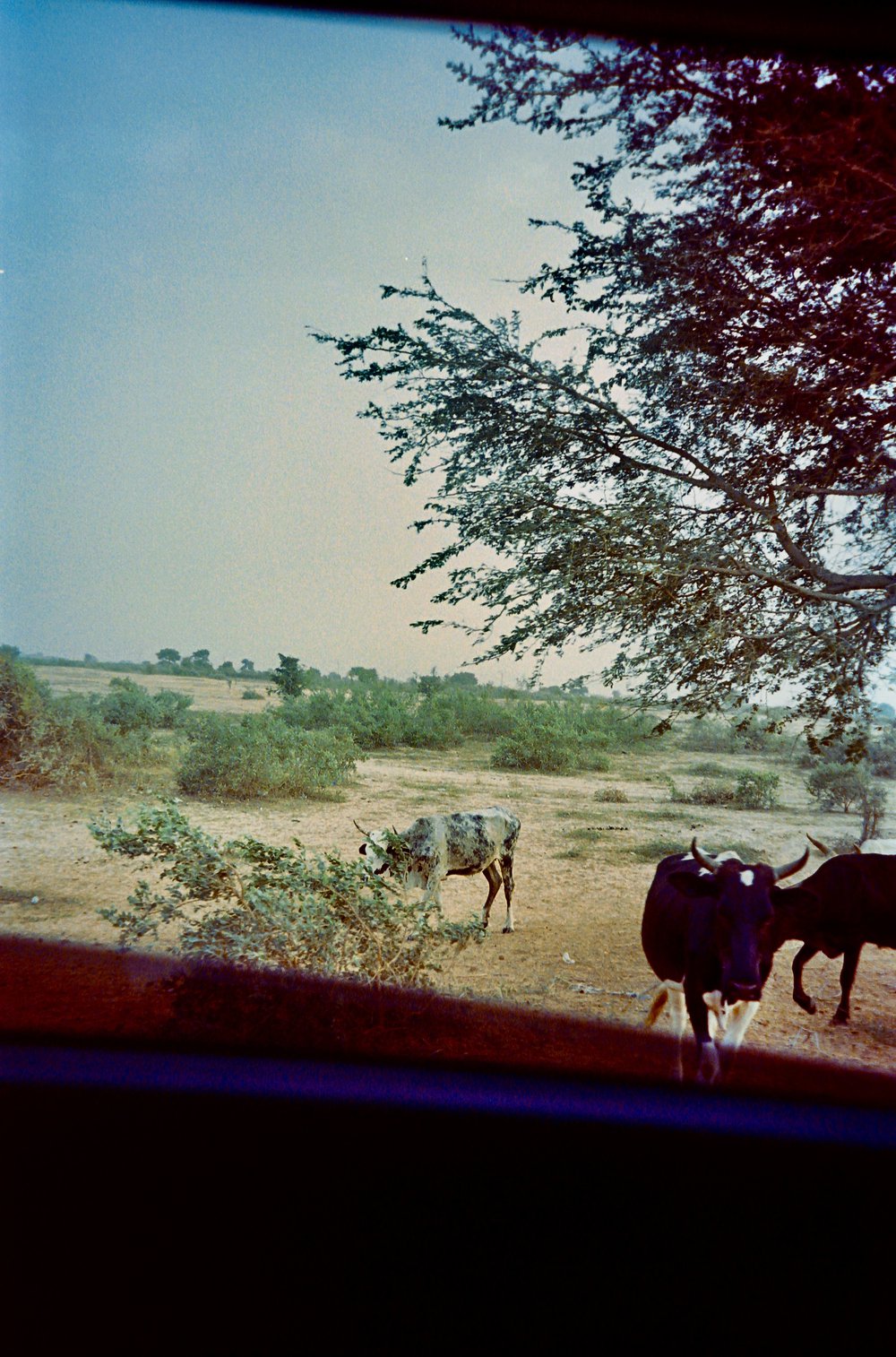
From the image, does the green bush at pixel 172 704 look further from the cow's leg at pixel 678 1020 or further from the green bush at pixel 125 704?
the cow's leg at pixel 678 1020

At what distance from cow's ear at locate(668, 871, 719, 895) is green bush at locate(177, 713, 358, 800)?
244cm

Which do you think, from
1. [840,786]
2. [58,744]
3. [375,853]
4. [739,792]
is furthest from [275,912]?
[840,786]

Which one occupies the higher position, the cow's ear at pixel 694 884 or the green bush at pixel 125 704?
the green bush at pixel 125 704

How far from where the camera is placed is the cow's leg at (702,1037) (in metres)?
3.05

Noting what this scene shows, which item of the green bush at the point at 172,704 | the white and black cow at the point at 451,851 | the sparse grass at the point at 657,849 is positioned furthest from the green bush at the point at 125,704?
the sparse grass at the point at 657,849

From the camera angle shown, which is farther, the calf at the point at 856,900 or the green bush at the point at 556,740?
the green bush at the point at 556,740

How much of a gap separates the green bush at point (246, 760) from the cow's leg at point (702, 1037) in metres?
2.46

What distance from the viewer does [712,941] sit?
294 centimetres

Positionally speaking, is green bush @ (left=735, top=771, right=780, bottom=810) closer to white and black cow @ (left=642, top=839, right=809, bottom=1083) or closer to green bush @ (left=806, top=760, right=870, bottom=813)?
green bush @ (left=806, top=760, right=870, bottom=813)

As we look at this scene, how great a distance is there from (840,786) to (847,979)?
1.29 meters

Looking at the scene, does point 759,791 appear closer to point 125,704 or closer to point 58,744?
point 125,704

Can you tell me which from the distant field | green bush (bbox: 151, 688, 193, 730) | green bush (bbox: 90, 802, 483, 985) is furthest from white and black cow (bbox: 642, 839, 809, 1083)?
green bush (bbox: 151, 688, 193, 730)

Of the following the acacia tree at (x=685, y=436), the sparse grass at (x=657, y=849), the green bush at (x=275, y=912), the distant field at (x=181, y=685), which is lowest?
the green bush at (x=275, y=912)

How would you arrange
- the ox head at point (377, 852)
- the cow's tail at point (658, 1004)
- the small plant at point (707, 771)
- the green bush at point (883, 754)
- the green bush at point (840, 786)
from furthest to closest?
the small plant at point (707, 771), the green bush at point (840, 786), the green bush at point (883, 754), the ox head at point (377, 852), the cow's tail at point (658, 1004)
